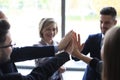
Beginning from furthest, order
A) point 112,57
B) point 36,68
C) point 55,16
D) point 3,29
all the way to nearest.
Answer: point 55,16 → point 36,68 → point 3,29 → point 112,57

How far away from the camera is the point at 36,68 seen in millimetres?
1479

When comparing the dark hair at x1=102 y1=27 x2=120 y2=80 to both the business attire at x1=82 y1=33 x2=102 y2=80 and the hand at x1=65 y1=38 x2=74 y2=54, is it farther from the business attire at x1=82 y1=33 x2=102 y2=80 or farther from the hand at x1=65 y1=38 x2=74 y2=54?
the business attire at x1=82 y1=33 x2=102 y2=80

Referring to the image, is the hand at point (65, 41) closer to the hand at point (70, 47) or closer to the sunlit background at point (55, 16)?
the hand at point (70, 47)

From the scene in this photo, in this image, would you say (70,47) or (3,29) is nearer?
(3,29)

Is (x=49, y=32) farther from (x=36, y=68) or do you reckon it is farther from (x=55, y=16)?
(x=55, y=16)

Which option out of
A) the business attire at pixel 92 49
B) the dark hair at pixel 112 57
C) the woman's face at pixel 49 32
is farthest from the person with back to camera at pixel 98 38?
the dark hair at pixel 112 57

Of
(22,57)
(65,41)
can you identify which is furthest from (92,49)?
(22,57)

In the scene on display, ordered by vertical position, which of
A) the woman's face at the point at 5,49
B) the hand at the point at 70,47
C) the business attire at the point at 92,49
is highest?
the woman's face at the point at 5,49

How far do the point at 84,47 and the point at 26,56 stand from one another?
60 cm

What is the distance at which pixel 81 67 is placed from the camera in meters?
3.32

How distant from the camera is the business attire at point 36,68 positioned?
1.33 m

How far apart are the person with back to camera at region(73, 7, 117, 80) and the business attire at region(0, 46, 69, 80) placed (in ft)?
1.47

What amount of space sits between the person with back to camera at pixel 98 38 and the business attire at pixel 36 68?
0.45m

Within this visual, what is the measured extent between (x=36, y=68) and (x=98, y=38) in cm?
81
